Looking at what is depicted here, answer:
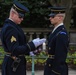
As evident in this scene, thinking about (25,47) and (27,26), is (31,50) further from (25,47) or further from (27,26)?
(27,26)

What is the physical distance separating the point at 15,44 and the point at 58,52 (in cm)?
58

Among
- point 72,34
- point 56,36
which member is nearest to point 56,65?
point 56,36

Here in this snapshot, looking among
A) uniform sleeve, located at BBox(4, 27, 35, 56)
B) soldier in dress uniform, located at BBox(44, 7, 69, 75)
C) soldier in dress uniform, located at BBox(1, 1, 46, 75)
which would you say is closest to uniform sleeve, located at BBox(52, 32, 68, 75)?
soldier in dress uniform, located at BBox(44, 7, 69, 75)

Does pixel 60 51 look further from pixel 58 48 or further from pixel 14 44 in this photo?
pixel 14 44

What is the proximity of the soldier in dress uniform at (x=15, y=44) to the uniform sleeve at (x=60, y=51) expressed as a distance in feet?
Result: 0.67

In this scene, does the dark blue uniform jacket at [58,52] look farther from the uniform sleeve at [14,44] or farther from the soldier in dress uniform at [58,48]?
the uniform sleeve at [14,44]

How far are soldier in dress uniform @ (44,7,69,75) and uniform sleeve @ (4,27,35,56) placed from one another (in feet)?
1.04

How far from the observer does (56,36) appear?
4934mm

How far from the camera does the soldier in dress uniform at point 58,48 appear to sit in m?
4.85

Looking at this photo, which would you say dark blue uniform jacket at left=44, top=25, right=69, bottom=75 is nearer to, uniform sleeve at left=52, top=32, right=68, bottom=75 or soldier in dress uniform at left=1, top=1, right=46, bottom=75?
uniform sleeve at left=52, top=32, right=68, bottom=75

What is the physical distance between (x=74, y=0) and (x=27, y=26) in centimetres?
254

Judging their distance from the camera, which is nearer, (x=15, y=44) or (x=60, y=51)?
(x=15, y=44)

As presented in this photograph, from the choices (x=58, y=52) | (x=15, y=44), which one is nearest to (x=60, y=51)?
(x=58, y=52)

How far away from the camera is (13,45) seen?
185 inches
